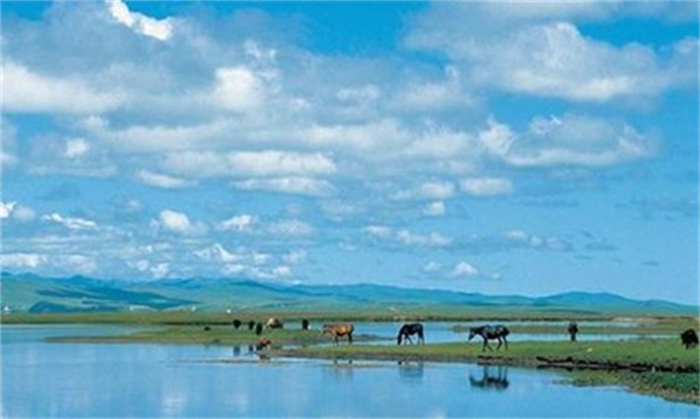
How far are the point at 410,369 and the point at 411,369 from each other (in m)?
0.03

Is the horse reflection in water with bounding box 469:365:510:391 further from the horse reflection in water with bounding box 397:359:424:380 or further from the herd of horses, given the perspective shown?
the herd of horses

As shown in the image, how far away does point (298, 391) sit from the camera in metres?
38.5

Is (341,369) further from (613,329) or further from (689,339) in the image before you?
(613,329)

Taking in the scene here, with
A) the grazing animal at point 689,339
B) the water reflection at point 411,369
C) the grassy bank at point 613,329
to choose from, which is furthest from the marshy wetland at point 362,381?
the grassy bank at point 613,329

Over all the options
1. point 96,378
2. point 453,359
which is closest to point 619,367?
point 453,359

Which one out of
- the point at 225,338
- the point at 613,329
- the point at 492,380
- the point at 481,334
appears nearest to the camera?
the point at 492,380

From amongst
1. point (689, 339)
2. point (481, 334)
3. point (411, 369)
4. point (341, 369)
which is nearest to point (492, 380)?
point (411, 369)

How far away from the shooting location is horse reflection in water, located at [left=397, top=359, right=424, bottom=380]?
143ft

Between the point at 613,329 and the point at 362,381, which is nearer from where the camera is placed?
the point at 362,381

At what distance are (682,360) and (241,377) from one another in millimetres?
13662

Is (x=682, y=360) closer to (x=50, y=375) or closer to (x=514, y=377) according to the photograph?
(x=514, y=377)

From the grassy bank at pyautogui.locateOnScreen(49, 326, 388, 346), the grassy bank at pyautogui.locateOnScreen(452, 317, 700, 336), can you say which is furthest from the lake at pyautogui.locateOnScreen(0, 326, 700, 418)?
the grassy bank at pyautogui.locateOnScreen(452, 317, 700, 336)

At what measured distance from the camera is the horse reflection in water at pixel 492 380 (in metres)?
40.3

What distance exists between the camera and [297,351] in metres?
57.8
